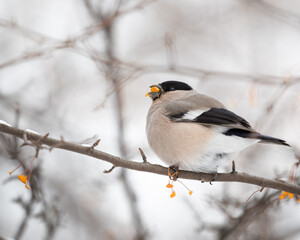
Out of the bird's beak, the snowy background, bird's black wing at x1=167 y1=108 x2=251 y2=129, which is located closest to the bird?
bird's black wing at x1=167 y1=108 x2=251 y2=129

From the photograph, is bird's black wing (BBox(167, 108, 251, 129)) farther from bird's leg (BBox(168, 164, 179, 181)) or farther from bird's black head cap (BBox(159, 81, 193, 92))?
bird's black head cap (BBox(159, 81, 193, 92))

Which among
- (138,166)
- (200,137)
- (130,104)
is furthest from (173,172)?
(130,104)

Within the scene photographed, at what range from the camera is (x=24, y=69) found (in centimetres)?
720

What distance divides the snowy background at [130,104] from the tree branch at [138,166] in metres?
0.20

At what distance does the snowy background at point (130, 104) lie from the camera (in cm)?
402

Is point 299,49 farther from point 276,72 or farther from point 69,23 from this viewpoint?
point 69,23

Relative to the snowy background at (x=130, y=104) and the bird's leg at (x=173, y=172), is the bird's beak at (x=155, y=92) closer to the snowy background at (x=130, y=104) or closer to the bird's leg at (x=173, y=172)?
the snowy background at (x=130, y=104)

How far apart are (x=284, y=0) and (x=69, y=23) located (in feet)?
14.1

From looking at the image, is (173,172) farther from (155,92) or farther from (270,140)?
(155,92)

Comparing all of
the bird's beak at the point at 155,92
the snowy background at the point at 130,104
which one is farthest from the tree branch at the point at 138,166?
the bird's beak at the point at 155,92

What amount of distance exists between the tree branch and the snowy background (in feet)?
0.67

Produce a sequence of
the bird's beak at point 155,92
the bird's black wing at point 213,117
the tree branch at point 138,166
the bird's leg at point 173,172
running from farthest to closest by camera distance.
A: the bird's beak at point 155,92 → the bird's black wing at point 213,117 → the bird's leg at point 173,172 → the tree branch at point 138,166

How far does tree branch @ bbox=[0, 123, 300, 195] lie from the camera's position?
99.7 inches

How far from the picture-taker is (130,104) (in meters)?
8.00
